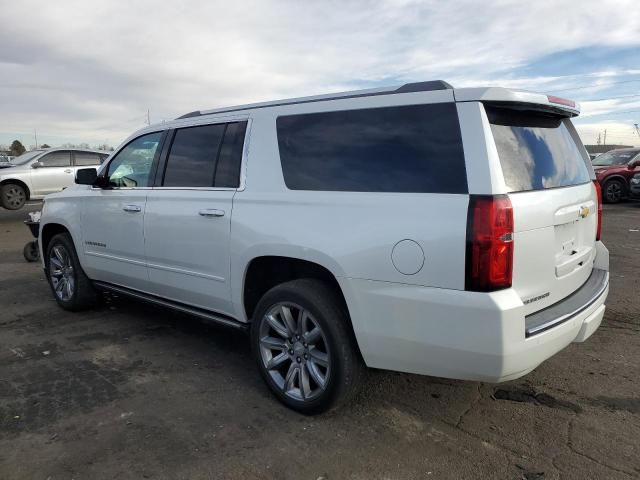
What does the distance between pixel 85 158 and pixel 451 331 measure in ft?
48.0

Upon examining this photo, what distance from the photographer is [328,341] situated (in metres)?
3.08

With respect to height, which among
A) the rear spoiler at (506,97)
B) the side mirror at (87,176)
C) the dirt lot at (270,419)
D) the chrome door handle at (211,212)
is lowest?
the dirt lot at (270,419)

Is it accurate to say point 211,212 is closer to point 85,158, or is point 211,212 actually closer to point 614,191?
point 85,158

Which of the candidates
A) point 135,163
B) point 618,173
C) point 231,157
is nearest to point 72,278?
point 135,163

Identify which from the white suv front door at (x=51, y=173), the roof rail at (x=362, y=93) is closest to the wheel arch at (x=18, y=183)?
the white suv front door at (x=51, y=173)

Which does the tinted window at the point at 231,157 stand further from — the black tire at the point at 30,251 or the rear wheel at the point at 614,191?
the rear wheel at the point at 614,191

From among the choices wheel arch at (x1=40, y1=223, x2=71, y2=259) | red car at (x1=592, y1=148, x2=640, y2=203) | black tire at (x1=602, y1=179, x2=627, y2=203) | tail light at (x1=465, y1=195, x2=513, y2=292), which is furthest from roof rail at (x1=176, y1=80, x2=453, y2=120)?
black tire at (x1=602, y1=179, x2=627, y2=203)

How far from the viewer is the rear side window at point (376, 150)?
2.73m

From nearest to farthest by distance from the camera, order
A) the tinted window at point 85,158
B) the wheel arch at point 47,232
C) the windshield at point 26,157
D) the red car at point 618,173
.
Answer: the wheel arch at point 47,232 → the windshield at point 26,157 → the tinted window at point 85,158 → the red car at point 618,173

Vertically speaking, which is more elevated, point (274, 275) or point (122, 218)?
point (122, 218)

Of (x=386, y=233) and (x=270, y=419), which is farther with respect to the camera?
(x=270, y=419)

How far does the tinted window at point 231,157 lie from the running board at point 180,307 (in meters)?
0.96

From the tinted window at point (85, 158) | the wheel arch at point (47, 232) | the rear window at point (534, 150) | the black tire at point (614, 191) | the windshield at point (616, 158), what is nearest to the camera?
the rear window at point (534, 150)

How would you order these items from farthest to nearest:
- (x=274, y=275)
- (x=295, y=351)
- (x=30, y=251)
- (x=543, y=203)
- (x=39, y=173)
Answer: (x=39, y=173) < (x=30, y=251) < (x=274, y=275) < (x=295, y=351) < (x=543, y=203)
